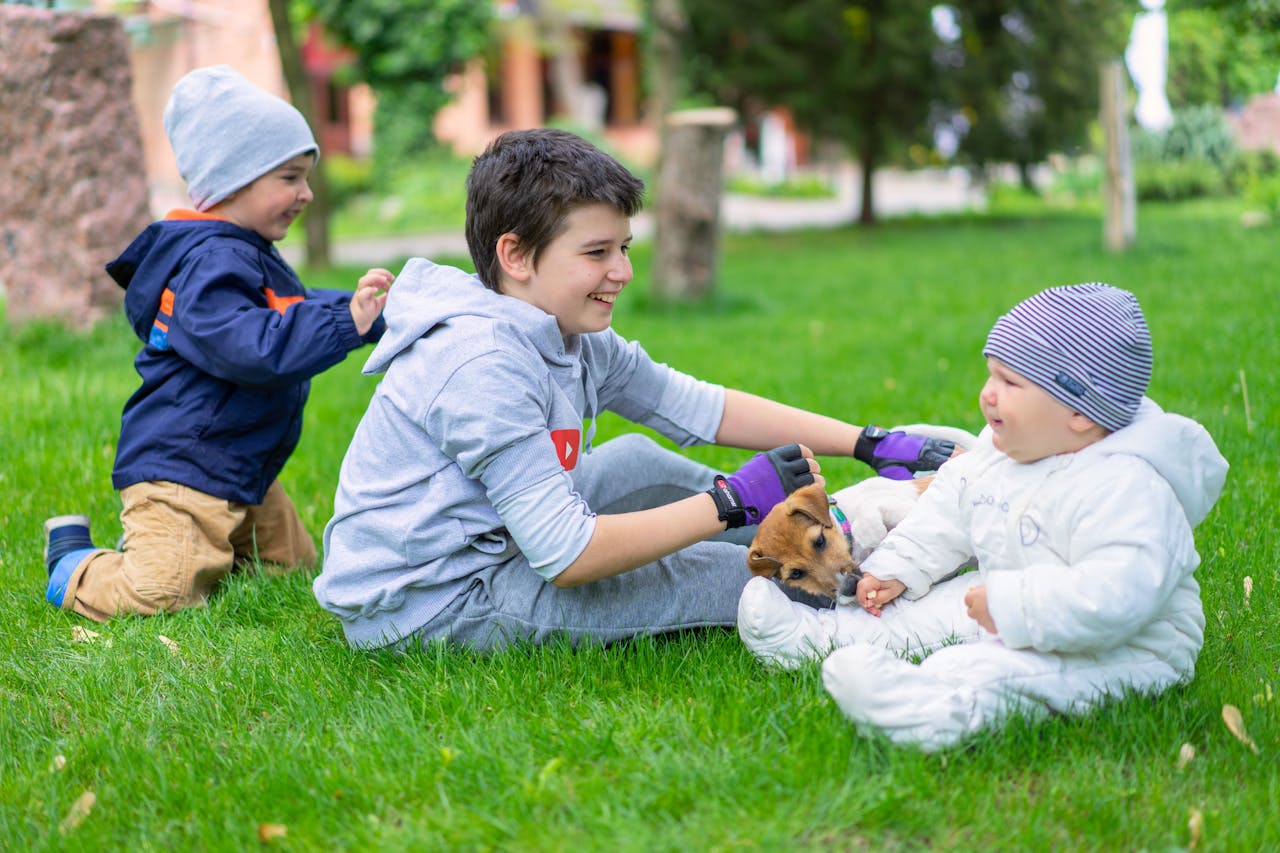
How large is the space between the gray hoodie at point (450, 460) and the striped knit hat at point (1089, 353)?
100cm

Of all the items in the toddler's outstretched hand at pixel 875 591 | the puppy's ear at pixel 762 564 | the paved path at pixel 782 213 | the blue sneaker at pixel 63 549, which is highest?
the paved path at pixel 782 213

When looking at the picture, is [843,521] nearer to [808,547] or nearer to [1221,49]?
[808,547]

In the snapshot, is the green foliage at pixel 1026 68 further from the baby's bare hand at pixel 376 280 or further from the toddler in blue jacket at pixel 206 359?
the baby's bare hand at pixel 376 280

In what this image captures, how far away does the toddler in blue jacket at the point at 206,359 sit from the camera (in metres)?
3.43

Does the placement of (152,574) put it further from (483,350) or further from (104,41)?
(104,41)

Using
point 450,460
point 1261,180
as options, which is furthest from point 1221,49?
point 450,460

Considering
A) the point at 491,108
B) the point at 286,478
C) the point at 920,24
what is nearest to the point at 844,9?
the point at 920,24

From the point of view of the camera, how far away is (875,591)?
284 centimetres

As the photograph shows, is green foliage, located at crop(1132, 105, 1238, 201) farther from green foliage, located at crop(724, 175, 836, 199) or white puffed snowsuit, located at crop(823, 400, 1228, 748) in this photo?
white puffed snowsuit, located at crop(823, 400, 1228, 748)

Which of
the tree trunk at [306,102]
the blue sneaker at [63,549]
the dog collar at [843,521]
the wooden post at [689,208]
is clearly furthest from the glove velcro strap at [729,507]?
the tree trunk at [306,102]

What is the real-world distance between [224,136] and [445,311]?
3.93 feet

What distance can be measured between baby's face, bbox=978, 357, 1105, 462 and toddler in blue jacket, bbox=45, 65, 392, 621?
1631 millimetres

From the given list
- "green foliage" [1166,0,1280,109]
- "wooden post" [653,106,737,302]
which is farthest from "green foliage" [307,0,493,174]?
"green foliage" [1166,0,1280,109]

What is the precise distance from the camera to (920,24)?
620 inches
